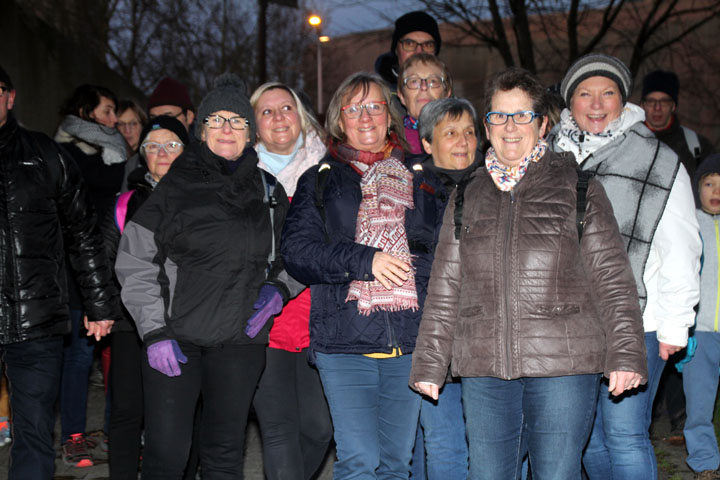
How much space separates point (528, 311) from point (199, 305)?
1.60m

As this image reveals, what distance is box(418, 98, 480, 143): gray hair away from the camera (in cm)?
444

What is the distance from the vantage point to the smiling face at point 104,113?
5.99 metres

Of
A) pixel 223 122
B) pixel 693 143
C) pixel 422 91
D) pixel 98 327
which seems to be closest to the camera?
pixel 223 122

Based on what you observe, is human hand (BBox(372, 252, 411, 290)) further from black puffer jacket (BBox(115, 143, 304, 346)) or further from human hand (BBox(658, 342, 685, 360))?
human hand (BBox(658, 342, 685, 360))

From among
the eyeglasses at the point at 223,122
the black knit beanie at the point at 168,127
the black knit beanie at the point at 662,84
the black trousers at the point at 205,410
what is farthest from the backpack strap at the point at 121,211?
the black knit beanie at the point at 662,84

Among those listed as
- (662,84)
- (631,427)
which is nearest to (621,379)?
Result: (631,427)

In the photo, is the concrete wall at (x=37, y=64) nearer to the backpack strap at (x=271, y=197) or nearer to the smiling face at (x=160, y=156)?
the smiling face at (x=160, y=156)

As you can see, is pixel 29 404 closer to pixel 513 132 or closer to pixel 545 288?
pixel 545 288

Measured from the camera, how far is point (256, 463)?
217 inches

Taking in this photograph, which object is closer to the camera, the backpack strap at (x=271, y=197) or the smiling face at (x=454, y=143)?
the backpack strap at (x=271, y=197)

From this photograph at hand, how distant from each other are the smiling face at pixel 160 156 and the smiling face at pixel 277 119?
0.59 meters

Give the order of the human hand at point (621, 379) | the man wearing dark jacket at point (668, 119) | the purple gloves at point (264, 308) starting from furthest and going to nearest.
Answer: the man wearing dark jacket at point (668, 119), the purple gloves at point (264, 308), the human hand at point (621, 379)

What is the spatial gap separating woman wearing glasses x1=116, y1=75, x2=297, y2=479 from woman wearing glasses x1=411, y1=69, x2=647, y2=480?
932 millimetres

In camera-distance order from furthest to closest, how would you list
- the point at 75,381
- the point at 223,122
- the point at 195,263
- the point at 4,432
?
the point at 4,432, the point at 75,381, the point at 223,122, the point at 195,263
